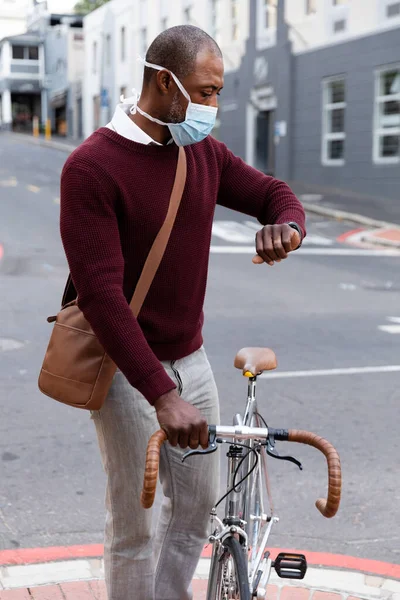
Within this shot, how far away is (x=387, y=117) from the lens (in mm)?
22922

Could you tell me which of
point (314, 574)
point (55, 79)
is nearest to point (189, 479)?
point (314, 574)

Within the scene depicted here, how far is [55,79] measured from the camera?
57344mm

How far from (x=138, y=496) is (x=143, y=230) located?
2.89 feet

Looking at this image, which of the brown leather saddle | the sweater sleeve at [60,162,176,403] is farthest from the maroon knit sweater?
the brown leather saddle

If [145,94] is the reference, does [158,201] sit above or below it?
below

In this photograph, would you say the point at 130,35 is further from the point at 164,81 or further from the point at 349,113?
the point at 164,81

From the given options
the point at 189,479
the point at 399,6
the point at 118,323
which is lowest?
the point at 189,479

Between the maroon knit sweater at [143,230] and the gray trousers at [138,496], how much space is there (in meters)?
0.19

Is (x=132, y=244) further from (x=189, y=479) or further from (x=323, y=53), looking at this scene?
(x=323, y=53)

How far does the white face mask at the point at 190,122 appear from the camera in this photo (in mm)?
2670

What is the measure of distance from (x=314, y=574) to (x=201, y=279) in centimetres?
169

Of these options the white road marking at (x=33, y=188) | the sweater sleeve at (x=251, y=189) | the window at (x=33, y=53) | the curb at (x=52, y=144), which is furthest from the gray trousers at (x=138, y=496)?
the window at (x=33, y=53)

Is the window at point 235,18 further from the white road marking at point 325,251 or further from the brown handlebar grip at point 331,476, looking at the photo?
the brown handlebar grip at point 331,476

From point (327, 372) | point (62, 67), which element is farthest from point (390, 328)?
point (62, 67)
